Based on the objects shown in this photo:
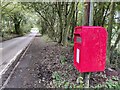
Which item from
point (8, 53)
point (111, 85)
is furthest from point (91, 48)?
point (8, 53)

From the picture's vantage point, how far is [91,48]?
3480mm

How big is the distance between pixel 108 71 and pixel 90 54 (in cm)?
212

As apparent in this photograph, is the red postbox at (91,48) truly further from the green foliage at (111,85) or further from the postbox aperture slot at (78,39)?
the green foliage at (111,85)

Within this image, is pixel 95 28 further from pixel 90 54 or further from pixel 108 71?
pixel 108 71

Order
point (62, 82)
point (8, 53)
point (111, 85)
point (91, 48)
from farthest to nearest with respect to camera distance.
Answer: point (8, 53) < point (62, 82) < point (111, 85) < point (91, 48)

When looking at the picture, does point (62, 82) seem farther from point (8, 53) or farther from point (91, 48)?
point (8, 53)

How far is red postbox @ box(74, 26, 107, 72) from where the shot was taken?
135 inches

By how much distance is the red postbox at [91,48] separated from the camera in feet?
11.3

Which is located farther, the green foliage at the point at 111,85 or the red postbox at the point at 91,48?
the green foliage at the point at 111,85

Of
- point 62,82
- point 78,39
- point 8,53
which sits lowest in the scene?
point 8,53

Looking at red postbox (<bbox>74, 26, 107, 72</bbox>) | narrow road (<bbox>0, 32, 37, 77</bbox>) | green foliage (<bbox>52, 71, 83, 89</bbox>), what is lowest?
narrow road (<bbox>0, 32, 37, 77</bbox>)

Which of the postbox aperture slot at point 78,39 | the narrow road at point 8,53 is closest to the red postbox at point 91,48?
the postbox aperture slot at point 78,39

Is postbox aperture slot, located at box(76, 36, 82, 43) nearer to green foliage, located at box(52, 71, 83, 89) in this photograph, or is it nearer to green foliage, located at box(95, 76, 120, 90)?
green foliage, located at box(52, 71, 83, 89)

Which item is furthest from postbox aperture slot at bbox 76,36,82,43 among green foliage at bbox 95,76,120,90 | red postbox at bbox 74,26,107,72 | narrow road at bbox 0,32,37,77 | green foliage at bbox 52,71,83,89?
narrow road at bbox 0,32,37,77
